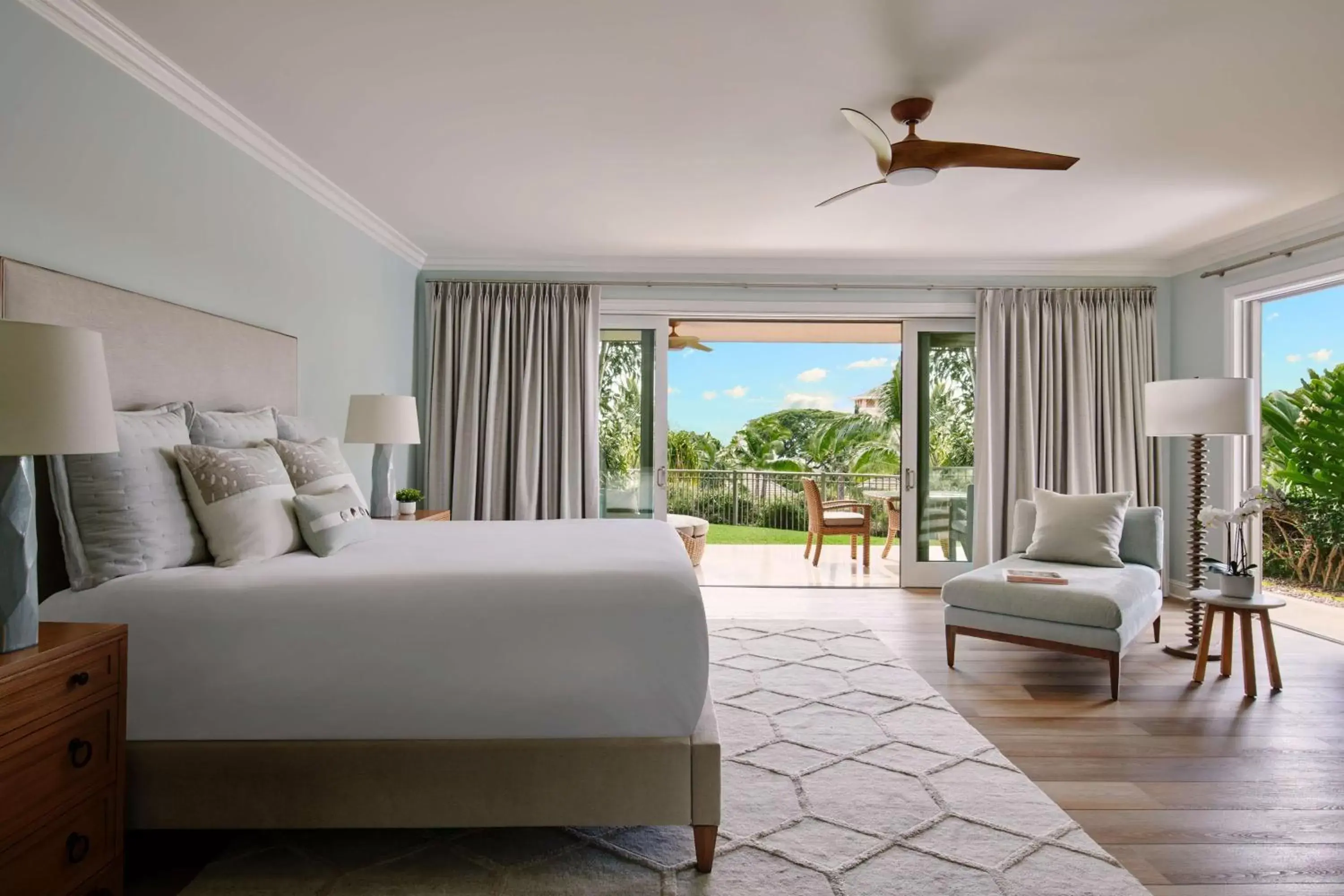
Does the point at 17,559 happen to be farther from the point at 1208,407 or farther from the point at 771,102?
the point at 1208,407

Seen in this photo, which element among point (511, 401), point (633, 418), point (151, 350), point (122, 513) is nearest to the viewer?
point (122, 513)

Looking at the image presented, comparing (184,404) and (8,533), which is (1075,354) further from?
(8,533)

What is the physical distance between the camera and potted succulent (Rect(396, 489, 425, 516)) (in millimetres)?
4438

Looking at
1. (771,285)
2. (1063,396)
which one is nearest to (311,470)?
(771,285)

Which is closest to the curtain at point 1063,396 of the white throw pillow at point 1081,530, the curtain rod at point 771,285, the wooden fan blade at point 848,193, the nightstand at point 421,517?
the curtain rod at point 771,285

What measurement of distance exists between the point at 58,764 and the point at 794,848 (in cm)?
182

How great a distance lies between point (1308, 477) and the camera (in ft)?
Answer: 17.9

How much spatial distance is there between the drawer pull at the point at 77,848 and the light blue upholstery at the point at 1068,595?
3466 millimetres

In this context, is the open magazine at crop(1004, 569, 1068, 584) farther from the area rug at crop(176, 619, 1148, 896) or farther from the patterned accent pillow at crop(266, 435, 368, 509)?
the patterned accent pillow at crop(266, 435, 368, 509)

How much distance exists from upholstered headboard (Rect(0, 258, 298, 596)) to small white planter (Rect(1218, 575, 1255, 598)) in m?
4.68

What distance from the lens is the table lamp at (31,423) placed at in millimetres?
1597

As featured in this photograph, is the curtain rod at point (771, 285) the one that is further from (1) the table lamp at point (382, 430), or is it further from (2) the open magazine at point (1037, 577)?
(2) the open magazine at point (1037, 577)

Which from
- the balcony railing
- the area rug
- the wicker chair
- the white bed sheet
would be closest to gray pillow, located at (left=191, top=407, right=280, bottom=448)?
the white bed sheet

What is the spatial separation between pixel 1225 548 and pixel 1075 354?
5.48 ft
